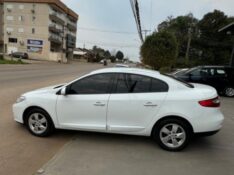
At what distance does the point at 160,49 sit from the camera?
22.5 metres

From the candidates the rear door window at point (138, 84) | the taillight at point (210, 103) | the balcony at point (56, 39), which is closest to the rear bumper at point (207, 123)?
the taillight at point (210, 103)

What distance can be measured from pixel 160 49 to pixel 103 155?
62.5 feet

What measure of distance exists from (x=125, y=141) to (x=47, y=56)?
6259 centimetres

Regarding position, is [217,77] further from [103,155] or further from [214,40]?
[214,40]

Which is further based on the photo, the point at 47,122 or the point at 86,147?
the point at 47,122

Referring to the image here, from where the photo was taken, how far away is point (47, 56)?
2542 inches

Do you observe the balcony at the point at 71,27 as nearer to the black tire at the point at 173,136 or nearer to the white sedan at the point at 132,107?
the white sedan at the point at 132,107

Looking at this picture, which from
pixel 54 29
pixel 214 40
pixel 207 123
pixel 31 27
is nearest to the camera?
pixel 207 123

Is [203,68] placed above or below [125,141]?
above

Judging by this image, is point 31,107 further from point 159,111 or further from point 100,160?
point 159,111

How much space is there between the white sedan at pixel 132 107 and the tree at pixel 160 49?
1788 centimetres

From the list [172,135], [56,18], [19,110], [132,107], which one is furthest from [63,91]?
[56,18]

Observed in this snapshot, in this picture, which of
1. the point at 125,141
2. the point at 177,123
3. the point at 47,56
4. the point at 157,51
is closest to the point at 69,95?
the point at 125,141

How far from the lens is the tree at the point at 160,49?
888 inches
